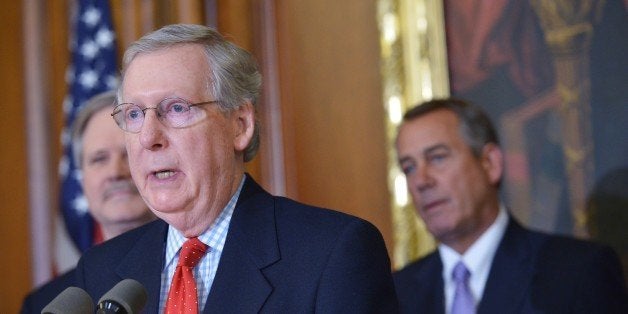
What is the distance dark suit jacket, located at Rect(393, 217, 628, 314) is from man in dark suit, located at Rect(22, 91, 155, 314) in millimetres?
1416

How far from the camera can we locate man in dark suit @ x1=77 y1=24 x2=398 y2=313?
251 cm

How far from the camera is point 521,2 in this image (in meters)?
4.74

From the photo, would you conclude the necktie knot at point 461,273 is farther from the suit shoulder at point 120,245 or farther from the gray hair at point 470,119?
the suit shoulder at point 120,245

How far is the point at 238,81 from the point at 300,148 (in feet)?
8.33

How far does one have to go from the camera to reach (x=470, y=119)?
457cm

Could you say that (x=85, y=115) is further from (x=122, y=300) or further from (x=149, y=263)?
(x=122, y=300)

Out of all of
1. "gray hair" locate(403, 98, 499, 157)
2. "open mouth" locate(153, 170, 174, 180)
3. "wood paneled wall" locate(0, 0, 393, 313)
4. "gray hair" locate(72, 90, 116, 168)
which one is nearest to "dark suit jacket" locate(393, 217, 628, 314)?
"gray hair" locate(403, 98, 499, 157)

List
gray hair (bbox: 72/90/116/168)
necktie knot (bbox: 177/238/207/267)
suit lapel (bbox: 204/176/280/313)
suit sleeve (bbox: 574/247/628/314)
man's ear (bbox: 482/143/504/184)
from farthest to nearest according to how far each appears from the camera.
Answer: man's ear (bbox: 482/143/504/184) < gray hair (bbox: 72/90/116/168) < suit sleeve (bbox: 574/247/628/314) < necktie knot (bbox: 177/238/207/267) < suit lapel (bbox: 204/176/280/313)

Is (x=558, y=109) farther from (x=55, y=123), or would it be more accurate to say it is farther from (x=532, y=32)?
(x=55, y=123)

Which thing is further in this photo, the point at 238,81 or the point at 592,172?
the point at 592,172

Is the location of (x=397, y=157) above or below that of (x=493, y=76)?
below

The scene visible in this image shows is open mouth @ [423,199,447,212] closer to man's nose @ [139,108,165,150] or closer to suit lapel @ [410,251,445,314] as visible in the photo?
suit lapel @ [410,251,445,314]

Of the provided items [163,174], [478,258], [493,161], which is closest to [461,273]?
[478,258]

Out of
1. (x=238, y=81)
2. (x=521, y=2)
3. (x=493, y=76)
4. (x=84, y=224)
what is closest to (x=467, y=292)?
(x=493, y=76)
